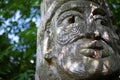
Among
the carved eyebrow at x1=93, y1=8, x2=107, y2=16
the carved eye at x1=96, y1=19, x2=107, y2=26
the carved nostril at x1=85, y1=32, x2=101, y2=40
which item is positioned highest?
the carved eyebrow at x1=93, y1=8, x2=107, y2=16

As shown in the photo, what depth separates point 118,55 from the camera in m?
3.39

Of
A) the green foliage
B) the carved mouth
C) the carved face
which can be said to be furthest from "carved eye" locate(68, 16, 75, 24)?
the green foliage

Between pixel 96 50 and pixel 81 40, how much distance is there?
0.64ft

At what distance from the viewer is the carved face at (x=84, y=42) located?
309 cm

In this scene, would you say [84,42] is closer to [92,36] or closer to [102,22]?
[92,36]

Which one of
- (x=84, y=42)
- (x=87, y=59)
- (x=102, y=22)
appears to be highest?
(x=102, y=22)

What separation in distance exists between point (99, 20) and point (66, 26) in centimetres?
40

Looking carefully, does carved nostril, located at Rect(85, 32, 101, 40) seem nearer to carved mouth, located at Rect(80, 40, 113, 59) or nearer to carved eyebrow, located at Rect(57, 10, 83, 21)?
carved mouth, located at Rect(80, 40, 113, 59)

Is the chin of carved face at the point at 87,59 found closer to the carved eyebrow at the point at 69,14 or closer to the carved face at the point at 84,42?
the carved face at the point at 84,42

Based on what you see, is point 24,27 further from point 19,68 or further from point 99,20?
point 99,20

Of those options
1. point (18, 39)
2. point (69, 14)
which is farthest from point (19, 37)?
point (69, 14)

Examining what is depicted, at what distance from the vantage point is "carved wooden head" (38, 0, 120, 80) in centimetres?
310

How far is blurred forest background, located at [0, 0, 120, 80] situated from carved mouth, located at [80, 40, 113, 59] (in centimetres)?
158

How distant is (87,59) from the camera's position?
3.13 m
